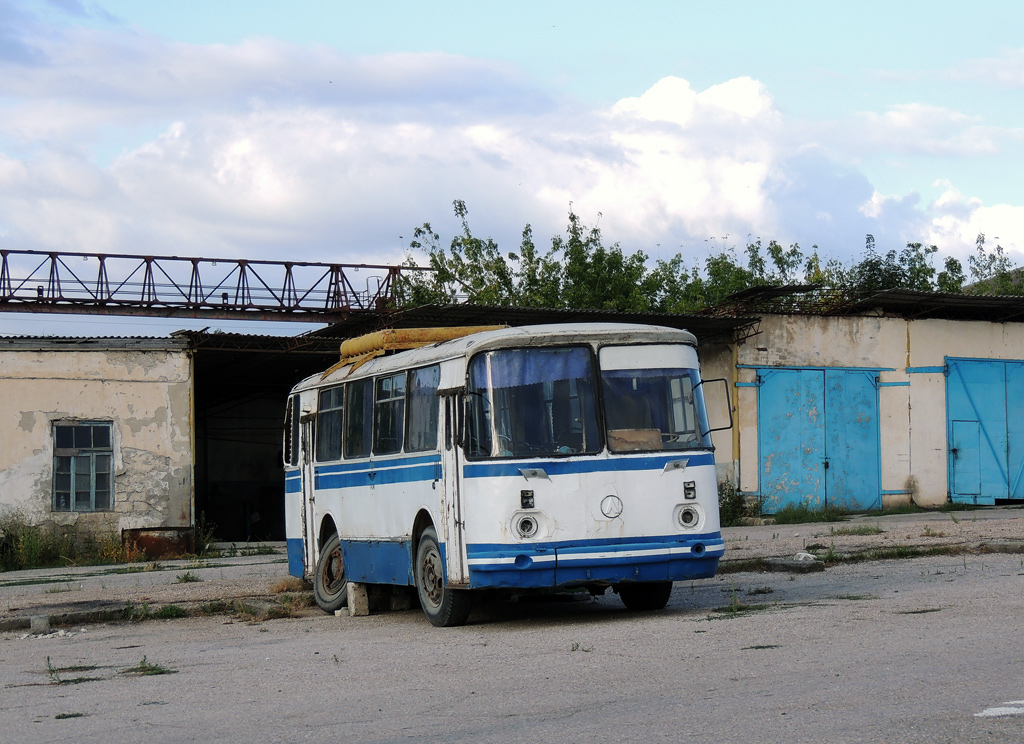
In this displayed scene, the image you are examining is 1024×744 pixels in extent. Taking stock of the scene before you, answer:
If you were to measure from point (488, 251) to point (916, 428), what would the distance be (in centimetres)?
1840

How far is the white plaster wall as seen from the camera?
22672 mm

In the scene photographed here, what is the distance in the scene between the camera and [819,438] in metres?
25.8

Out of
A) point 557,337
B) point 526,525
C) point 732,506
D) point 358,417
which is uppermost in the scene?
point 557,337

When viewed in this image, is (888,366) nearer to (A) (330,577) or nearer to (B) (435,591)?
(A) (330,577)

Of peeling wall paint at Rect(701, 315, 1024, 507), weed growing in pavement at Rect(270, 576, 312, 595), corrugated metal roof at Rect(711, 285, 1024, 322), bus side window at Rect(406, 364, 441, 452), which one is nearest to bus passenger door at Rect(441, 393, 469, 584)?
bus side window at Rect(406, 364, 441, 452)

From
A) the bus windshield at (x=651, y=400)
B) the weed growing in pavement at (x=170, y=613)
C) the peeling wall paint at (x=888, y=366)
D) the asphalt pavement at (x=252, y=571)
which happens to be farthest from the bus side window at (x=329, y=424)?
the peeling wall paint at (x=888, y=366)

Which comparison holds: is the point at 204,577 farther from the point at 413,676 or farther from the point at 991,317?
the point at 991,317

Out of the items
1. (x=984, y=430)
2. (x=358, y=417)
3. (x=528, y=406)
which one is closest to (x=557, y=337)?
(x=528, y=406)

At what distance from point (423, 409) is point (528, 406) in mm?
1372

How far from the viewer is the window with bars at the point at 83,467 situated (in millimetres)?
22953

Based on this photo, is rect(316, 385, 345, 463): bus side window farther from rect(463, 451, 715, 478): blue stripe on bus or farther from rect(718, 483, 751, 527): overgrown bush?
rect(718, 483, 751, 527): overgrown bush

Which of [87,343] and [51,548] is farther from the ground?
[87,343]

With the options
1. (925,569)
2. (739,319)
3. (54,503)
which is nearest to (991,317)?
(739,319)

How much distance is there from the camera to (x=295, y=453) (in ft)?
49.0
